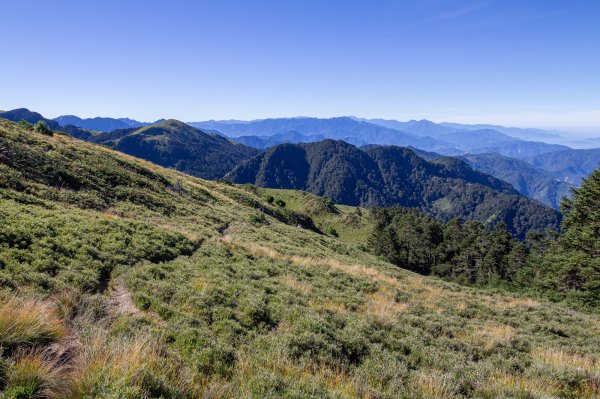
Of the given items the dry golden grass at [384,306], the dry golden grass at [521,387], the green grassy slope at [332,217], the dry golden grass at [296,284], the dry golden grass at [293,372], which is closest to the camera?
the dry golden grass at [293,372]

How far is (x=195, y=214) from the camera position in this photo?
1299 inches

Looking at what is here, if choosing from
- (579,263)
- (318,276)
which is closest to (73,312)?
(318,276)

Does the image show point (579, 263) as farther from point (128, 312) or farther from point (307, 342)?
point (128, 312)

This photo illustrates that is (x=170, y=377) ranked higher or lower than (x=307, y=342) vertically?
higher

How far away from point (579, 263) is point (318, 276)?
3491cm

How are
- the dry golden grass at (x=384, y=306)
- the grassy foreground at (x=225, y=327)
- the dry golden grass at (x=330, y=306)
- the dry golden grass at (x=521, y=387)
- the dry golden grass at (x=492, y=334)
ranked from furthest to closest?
the dry golden grass at (x=330, y=306) < the dry golden grass at (x=384, y=306) < the dry golden grass at (x=492, y=334) < the dry golden grass at (x=521, y=387) < the grassy foreground at (x=225, y=327)

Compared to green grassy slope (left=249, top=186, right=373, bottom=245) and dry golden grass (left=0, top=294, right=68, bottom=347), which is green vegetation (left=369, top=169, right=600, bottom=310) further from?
dry golden grass (left=0, top=294, right=68, bottom=347)

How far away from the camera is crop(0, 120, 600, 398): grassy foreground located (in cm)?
517

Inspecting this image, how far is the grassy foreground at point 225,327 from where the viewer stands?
517 cm

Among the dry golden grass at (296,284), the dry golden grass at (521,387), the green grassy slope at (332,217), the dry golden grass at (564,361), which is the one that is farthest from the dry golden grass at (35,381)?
the green grassy slope at (332,217)

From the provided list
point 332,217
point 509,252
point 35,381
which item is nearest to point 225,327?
point 35,381

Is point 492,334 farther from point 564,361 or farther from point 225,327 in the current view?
point 225,327

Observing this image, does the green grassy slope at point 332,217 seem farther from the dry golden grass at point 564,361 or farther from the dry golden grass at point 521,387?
the dry golden grass at point 521,387

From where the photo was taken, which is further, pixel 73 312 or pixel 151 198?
pixel 151 198
